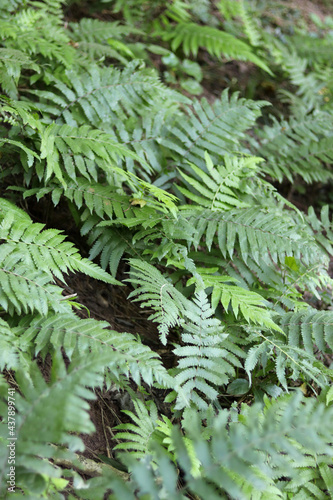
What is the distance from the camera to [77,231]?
3.19 meters

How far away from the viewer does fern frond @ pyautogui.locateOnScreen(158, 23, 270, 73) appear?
15.4 ft

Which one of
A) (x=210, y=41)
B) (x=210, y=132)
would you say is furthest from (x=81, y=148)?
(x=210, y=41)

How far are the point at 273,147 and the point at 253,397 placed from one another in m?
2.42

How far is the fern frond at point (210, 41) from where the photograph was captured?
15.4 ft

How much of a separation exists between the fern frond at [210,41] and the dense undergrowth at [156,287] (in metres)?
0.04

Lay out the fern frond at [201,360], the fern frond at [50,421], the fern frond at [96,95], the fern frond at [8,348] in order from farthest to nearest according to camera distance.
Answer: the fern frond at [96,95], the fern frond at [201,360], the fern frond at [8,348], the fern frond at [50,421]

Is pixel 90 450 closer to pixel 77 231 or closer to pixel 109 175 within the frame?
pixel 77 231

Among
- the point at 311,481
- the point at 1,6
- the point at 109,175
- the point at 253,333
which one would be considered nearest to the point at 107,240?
the point at 109,175

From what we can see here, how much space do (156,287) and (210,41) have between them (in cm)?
352

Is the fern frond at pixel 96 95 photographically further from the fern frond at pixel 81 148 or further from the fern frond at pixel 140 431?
the fern frond at pixel 140 431

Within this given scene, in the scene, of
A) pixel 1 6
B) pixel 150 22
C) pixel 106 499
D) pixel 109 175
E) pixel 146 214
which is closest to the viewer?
pixel 106 499

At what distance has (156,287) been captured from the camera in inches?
96.7

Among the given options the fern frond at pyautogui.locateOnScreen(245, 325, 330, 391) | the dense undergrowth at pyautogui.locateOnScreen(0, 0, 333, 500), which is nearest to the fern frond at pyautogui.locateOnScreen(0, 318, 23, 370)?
the dense undergrowth at pyautogui.locateOnScreen(0, 0, 333, 500)

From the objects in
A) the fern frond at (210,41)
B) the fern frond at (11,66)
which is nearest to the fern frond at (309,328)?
the fern frond at (11,66)
